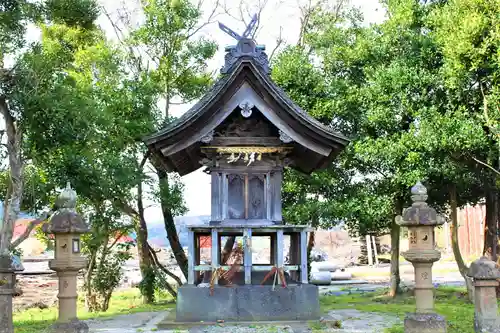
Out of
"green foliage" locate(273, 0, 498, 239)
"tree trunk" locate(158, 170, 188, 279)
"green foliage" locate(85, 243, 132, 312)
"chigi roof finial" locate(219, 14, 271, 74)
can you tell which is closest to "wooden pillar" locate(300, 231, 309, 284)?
"chigi roof finial" locate(219, 14, 271, 74)

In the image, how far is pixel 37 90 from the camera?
500 inches

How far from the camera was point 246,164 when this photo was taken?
1199 cm

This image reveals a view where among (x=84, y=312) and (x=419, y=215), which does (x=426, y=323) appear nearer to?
(x=419, y=215)

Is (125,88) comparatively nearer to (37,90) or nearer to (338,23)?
(37,90)

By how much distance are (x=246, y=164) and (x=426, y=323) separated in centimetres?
484

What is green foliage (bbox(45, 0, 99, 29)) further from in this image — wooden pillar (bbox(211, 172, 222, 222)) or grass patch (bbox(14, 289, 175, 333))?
grass patch (bbox(14, 289, 175, 333))

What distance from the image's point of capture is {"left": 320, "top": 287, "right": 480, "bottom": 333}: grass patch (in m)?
11.1

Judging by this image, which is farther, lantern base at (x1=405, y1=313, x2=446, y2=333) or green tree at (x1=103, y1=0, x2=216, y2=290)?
green tree at (x1=103, y1=0, x2=216, y2=290)

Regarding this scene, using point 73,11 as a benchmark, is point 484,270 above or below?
below

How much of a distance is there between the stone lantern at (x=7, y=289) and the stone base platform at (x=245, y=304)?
2.99 metres

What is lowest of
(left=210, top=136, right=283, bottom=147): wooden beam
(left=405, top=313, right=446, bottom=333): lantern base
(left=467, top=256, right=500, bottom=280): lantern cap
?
(left=405, top=313, right=446, bottom=333): lantern base

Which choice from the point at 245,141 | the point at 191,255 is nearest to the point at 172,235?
the point at 191,255

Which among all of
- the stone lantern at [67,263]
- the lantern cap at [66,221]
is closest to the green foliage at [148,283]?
the stone lantern at [67,263]

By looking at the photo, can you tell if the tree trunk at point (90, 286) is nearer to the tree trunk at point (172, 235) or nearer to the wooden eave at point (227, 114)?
the tree trunk at point (172, 235)
